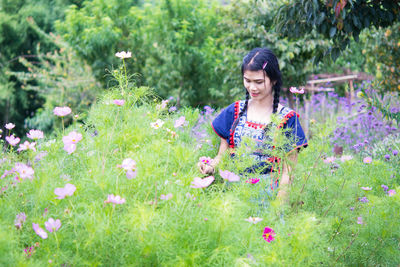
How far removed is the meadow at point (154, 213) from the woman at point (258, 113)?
31cm

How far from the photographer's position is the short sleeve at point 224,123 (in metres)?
2.52

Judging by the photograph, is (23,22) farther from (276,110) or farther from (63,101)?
(276,110)

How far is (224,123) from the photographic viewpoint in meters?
2.54

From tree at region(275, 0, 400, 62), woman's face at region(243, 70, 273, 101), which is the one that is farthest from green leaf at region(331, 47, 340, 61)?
woman's face at region(243, 70, 273, 101)

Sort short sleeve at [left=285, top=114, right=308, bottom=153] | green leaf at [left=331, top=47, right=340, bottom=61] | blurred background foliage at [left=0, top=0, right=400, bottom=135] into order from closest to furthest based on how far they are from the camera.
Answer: short sleeve at [left=285, top=114, right=308, bottom=153], green leaf at [left=331, top=47, right=340, bottom=61], blurred background foliage at [left=0, top=0, right=400, bottom=135]

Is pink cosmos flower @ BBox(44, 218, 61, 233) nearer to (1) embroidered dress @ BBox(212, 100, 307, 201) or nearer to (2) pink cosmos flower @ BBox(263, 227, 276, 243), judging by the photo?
(2) pink cosmos flower @ BBox(263, 227, 276, 243)

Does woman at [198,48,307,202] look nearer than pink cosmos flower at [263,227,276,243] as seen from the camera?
No

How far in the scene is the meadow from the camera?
4.17 feet

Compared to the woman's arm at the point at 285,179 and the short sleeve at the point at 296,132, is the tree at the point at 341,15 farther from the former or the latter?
the woman's arm at the point at 285,179

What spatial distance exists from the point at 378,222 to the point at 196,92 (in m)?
6.85

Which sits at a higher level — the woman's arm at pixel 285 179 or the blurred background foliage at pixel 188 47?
the woman's arm at pixel 285 179

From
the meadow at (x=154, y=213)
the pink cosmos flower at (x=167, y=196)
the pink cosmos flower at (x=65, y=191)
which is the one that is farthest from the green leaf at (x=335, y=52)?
the pink cosmos flower at (x=65, y=191)

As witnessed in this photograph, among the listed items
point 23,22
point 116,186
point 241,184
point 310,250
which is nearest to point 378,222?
point 310,250

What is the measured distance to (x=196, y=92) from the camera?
8438 mm
